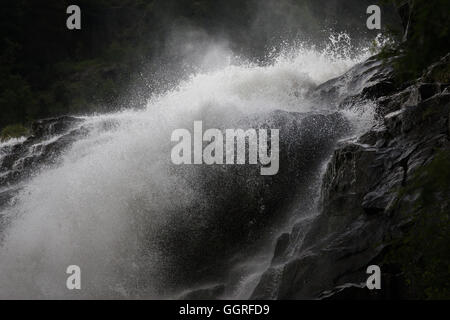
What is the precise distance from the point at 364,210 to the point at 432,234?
2474 millimetres

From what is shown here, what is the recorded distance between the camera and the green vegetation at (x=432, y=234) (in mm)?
6309

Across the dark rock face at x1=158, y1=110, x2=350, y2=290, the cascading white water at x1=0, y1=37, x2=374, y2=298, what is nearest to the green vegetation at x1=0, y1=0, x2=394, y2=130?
the cascading white water at x1=0, y1=37, x2=374, y2=298

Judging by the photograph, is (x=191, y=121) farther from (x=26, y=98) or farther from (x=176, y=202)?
(x=26, y=98)

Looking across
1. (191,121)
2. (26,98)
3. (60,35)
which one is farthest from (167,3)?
(191,121)

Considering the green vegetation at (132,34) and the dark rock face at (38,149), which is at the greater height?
the green vegetation at (132,34)

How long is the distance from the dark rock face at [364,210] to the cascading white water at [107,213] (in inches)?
132

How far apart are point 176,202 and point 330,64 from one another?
45.7 ft

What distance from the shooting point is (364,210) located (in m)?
9.20

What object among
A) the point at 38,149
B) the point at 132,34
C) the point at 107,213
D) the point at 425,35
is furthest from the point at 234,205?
the point at 132,34

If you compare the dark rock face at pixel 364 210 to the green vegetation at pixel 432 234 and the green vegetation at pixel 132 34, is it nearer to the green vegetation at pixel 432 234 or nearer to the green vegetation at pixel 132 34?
the green vegetation at pixel 432 234

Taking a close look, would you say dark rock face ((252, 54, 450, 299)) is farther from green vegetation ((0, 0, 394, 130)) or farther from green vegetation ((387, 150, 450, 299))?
green vegetation ((0, 0, 394, 130))

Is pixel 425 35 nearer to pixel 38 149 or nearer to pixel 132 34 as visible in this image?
pixel 38 149

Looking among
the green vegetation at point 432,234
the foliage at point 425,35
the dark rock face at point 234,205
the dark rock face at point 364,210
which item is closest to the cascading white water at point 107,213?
the dark rock face at point 234,205

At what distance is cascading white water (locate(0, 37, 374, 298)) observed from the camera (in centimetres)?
1240
